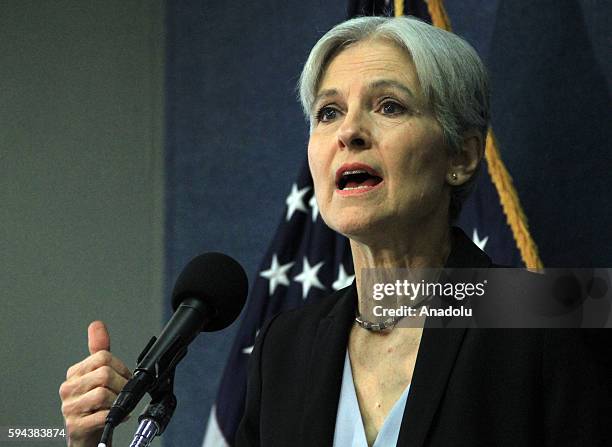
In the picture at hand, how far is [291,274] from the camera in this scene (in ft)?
9.04

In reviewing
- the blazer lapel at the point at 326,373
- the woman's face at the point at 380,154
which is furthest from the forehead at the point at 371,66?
the blazer lapel at the point at 326,373

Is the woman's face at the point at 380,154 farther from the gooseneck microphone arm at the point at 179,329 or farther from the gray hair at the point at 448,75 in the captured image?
the gooseneck microphone arm at the point at 179,329

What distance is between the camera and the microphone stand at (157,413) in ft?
4.72

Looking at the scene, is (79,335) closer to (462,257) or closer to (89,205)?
(89,205)

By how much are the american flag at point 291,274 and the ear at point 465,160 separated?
1.78 ft

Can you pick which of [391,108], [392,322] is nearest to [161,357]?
[392,322]

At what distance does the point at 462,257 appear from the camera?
198 centimetres

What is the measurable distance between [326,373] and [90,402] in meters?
0.54

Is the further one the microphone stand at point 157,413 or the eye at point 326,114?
the eye at point 326,114

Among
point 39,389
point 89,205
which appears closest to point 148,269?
point 89,205

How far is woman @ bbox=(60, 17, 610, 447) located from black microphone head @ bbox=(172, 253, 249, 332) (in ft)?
0.99

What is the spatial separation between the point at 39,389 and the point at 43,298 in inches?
11.9

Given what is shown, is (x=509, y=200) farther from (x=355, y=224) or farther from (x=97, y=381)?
(x=97, y=381)

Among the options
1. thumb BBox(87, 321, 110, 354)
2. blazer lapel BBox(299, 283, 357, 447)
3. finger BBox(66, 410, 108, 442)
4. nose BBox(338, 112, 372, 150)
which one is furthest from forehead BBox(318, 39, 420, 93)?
finger BBox(66, 410, 108, 442)
